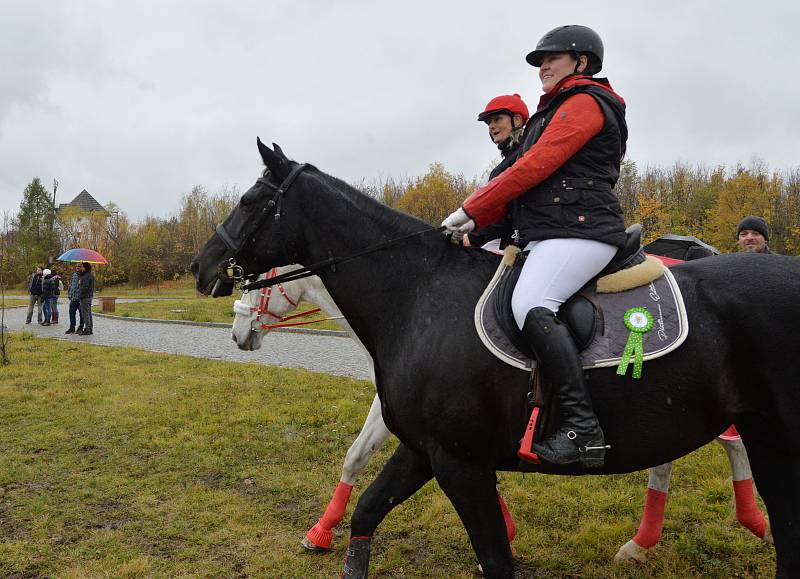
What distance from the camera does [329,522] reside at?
4.32 m

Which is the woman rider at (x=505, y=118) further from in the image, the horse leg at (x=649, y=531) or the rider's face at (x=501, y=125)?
the horse leg at (x=649, y=531)

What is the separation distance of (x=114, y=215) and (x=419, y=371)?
7375 centimetres

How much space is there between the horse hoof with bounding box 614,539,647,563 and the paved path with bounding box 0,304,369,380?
6849 mm

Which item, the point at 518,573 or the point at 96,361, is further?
the point at 96,361

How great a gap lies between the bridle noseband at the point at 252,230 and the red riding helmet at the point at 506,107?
212 cm

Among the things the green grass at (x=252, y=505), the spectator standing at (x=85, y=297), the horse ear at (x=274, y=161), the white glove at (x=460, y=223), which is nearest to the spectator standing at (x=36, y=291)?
the spectator standing at (x=85, y=297)

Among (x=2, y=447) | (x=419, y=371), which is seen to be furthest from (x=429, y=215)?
(x=419, y=371)

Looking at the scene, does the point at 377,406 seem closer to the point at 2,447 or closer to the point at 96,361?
the point at 2,447

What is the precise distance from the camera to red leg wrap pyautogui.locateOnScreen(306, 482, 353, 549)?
427 cm

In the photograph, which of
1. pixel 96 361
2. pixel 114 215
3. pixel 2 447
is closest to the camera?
pixel 2 447

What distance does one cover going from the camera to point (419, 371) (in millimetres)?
2771

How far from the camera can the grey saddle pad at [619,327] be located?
2572 mm

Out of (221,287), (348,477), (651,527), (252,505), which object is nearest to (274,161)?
(221,287)

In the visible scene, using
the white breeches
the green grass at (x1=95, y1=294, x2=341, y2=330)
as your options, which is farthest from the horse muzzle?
the green grass at (x1=95, y1=294, x2=341, y2=330)
